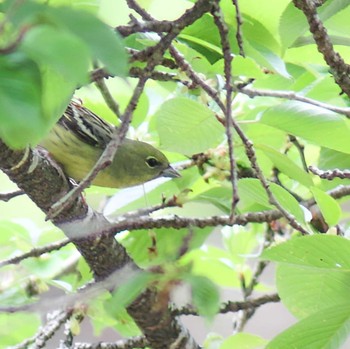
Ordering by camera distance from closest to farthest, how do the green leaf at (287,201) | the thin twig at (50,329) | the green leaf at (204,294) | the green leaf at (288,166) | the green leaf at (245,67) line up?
the green leaf at (204,294)
the green leaf at (245,67)
the green leaf at (287,201)
the green leaf at (288,166)
the thin twig at (50,329)

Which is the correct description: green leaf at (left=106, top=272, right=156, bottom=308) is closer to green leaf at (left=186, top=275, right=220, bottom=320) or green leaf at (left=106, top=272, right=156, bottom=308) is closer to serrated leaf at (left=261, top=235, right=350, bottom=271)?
green leaf at (left=186, top=275, right=220, bottom=320)

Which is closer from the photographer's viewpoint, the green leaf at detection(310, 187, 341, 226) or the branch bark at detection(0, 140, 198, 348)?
the branch bark at detection(0, 140, 198, 348)

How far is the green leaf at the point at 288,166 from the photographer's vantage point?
1.92 m

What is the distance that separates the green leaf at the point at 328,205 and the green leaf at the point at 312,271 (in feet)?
0.56

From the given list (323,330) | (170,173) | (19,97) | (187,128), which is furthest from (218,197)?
(19,97)

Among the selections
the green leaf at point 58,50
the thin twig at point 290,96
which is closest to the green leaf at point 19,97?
the green leaf at point 58,50

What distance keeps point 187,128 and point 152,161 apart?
0.89 metres

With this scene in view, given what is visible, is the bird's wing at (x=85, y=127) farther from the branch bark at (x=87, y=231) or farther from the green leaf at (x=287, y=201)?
the green leaf at (x=287, y=201)

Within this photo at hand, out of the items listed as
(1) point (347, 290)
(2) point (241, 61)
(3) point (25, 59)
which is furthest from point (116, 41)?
(1) point (347, 290)

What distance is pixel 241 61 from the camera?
171cm

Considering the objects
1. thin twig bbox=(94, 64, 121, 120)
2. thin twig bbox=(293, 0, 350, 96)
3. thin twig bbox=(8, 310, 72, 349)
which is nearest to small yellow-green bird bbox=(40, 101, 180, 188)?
thin twig bbox=(94, 64, 121, 120)

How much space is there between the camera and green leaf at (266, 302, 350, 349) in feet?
5.33

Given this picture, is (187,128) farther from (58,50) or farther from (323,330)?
(58,50)

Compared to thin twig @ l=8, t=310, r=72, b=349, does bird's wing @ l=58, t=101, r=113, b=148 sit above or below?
above
